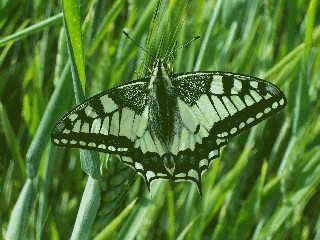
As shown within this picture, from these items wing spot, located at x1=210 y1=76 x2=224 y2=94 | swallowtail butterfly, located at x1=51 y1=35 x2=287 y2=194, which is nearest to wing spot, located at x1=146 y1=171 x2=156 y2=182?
swallowtail butterfly, located at x1=51 y1=35 x2=287 y2=194

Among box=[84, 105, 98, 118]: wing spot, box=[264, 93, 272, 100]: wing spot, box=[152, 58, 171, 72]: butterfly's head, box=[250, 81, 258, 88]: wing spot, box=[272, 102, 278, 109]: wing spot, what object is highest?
box=[152, 58, 171, 72]: butterfly's head

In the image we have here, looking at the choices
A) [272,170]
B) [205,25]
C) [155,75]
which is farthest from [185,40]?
[272,170]

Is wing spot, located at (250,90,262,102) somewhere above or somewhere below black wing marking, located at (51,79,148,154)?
below

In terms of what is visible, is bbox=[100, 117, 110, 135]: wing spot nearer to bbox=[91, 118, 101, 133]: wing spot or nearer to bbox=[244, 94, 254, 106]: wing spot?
bbox=[91, 118, 101, 133]: wing spot

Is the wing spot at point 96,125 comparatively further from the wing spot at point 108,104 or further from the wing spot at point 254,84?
the wing spot at point 254,84

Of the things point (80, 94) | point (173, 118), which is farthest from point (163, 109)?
point (80, 94)

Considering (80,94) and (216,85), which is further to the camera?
(216,85)

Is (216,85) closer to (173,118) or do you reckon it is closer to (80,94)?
(173,118)

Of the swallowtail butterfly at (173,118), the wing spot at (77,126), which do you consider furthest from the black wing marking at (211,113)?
the wing spot at (77,126)
